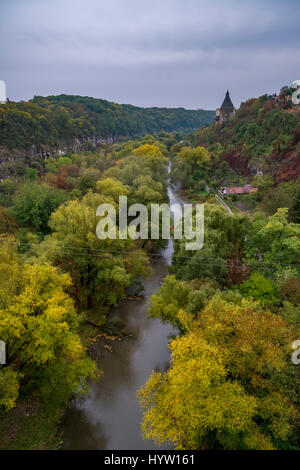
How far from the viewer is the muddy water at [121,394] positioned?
14.4m

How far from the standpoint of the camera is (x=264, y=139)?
73188mm

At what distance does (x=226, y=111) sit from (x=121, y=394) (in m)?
116

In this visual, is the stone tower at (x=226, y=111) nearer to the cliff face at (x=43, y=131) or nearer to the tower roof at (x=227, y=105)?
the tower roof at (x=227, y=105)

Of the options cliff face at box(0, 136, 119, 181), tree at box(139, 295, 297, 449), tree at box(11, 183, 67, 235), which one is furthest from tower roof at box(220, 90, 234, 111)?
tree at box(139, 295, 297, 449)

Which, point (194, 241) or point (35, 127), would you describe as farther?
point (35, 127)

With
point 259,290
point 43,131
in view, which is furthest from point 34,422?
point 43,131

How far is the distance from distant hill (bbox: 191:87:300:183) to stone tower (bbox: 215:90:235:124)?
28.0 ft

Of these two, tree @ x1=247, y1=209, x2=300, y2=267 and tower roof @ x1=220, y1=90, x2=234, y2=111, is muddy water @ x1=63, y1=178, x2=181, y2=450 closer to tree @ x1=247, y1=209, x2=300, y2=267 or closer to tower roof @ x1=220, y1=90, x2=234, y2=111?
tree @ x1=247, y1=209, x2=300, y2=267

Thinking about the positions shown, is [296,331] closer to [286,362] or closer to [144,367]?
[286,362]

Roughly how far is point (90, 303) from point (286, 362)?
16083 mm

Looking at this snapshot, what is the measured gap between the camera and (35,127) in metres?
90.1

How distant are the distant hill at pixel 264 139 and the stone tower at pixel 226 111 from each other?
28.0 ft

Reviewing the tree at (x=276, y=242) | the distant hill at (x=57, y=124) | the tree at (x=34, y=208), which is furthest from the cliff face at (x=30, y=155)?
the tree at (x=276, y=242)
